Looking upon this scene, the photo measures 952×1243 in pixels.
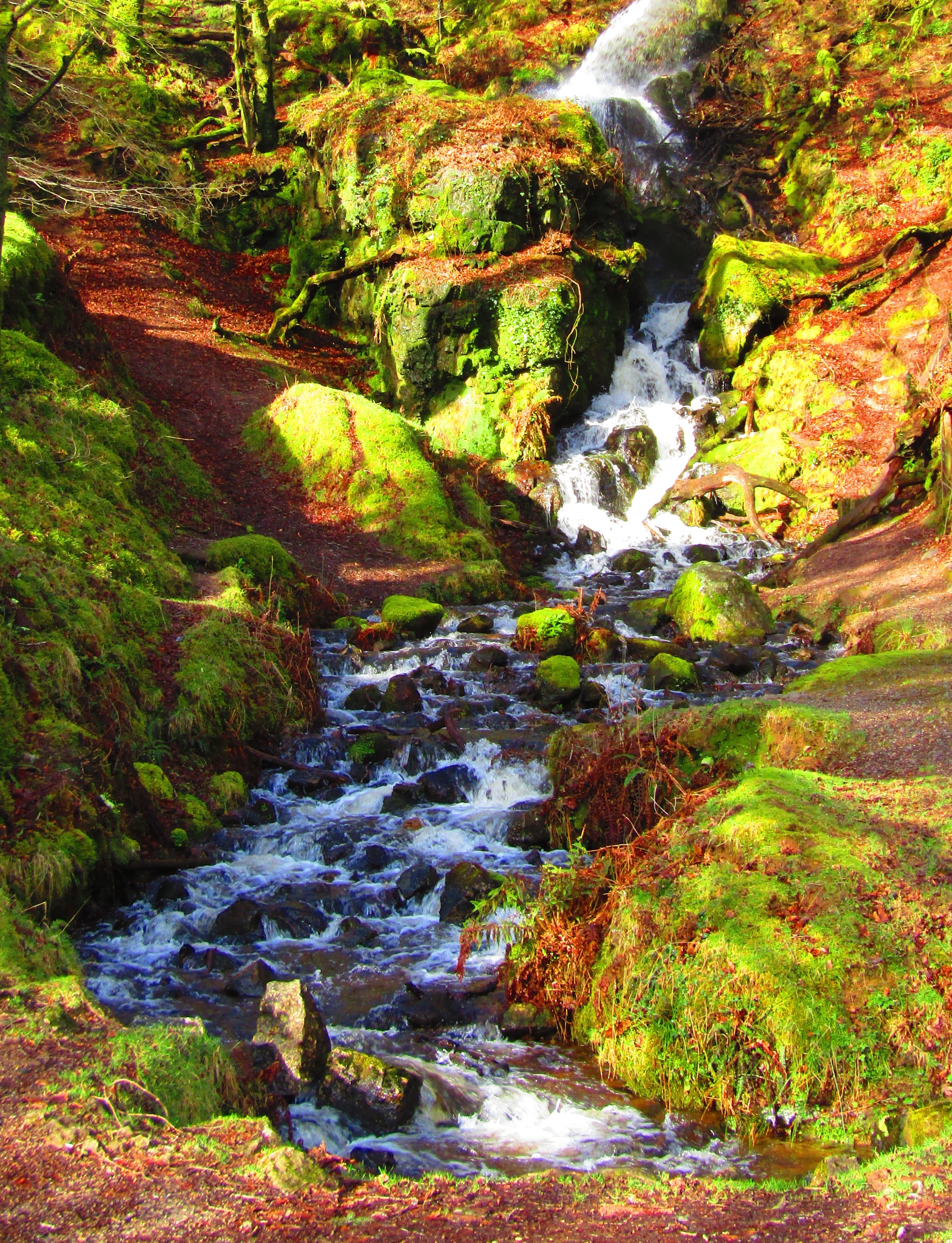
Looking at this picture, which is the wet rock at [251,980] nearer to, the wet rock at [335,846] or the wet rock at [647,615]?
the wet rock at [335,846]

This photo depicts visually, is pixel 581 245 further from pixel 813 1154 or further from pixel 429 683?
pixel 813 1154

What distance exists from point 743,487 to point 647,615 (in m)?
5.05

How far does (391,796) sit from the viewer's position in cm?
790

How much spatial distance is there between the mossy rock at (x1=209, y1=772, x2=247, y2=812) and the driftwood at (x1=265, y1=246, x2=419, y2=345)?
1410cm

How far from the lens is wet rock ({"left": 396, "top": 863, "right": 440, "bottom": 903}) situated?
6508 millimetres

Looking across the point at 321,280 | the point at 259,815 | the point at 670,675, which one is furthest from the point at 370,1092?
the point at 321,280

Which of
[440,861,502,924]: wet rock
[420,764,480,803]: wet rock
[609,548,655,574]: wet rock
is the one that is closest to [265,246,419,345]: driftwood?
[609,548,655,574]: wet rock

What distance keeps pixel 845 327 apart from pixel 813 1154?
18065 millimetres

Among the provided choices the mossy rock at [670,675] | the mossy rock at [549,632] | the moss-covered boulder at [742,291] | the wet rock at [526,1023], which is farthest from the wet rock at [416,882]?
the moss-covered boulder at [742,291]

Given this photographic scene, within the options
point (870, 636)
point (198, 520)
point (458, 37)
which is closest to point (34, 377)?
point (198, 520)

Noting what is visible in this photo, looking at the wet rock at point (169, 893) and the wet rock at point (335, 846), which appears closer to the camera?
the wet rock at point (169, 893)

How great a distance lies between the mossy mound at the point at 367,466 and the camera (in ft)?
48.1

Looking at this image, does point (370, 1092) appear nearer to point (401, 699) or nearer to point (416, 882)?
point (416, 882)

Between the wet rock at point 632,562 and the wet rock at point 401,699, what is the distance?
6420mm
